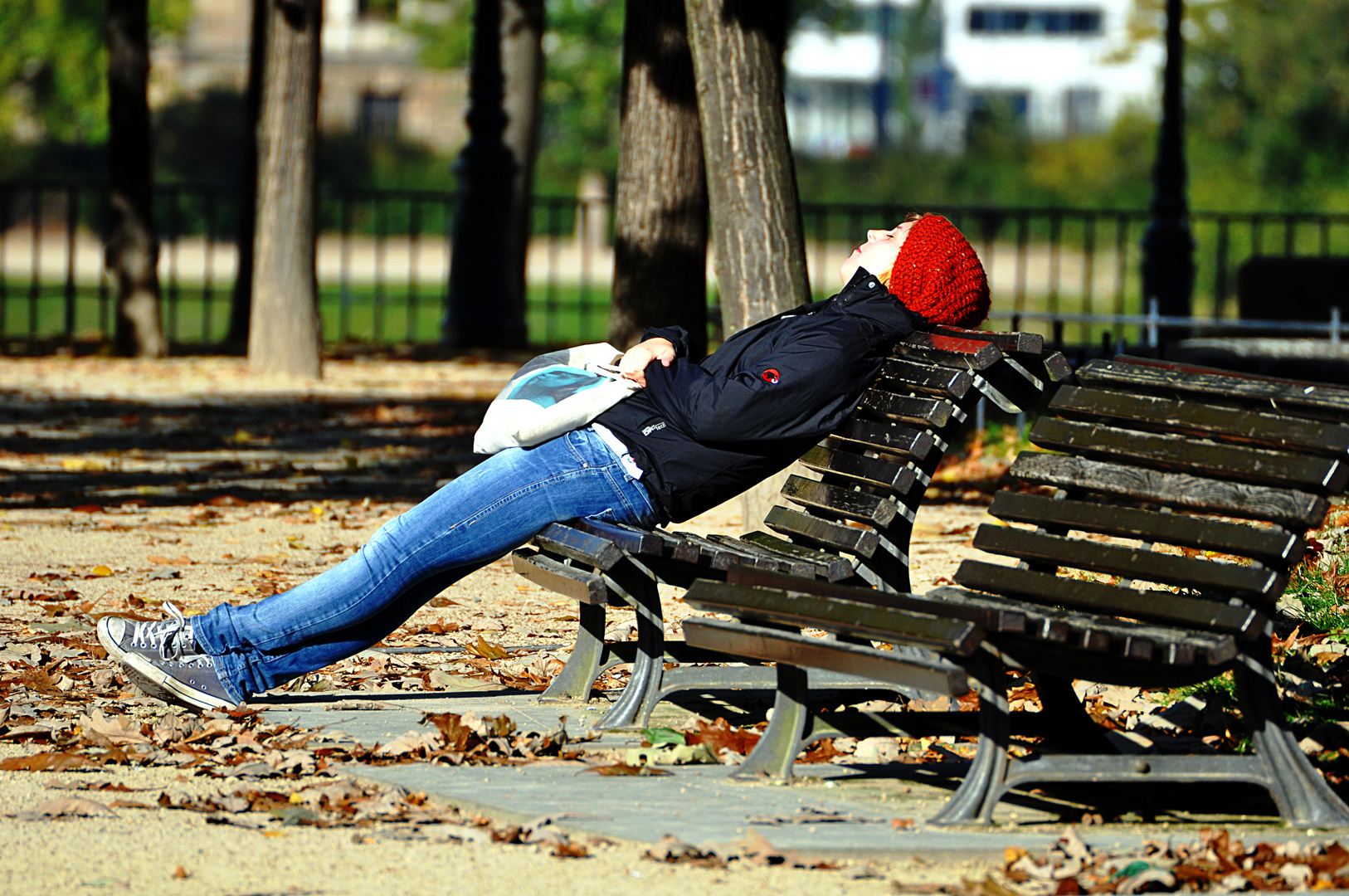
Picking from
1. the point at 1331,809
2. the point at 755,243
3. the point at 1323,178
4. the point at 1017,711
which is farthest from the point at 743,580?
the point at 1323,178

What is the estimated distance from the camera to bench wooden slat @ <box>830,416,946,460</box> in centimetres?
423

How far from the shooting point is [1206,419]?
3838 millimetres

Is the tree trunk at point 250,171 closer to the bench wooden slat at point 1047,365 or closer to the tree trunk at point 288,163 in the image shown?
the tree trunk at point 288,163

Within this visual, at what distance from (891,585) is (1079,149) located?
48.2 m

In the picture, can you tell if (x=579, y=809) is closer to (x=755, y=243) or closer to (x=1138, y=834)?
(x=1138, y=834)

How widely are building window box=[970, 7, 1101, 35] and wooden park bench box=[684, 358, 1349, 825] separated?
7336cm

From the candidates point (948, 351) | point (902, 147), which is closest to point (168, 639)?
point (948, 351)

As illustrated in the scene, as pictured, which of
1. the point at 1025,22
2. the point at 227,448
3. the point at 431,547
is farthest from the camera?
the point at 1025,22

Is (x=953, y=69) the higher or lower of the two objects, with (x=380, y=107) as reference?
higher

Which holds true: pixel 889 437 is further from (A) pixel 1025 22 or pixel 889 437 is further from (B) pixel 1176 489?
(A) pixel 1025 22

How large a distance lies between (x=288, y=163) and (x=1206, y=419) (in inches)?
429

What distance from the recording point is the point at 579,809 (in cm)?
375

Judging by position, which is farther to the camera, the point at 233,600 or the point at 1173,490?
the point at 233,600

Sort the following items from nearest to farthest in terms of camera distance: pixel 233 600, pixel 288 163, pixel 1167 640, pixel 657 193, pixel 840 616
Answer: pixel 1167 640
pixel 840 616
pixel 233 600
pixel 657 193
pixel 288 163
